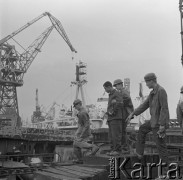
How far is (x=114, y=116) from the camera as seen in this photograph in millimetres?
7758

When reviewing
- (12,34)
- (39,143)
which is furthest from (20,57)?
(39,143)

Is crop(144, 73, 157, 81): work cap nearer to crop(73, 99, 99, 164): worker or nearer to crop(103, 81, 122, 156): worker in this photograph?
crop(103, 81, 122, 156): worker

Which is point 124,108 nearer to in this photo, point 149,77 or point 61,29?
point 149,77

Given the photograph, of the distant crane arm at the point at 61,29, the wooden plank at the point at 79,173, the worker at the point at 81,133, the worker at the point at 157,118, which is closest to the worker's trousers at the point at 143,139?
the worker at the point at 157,118

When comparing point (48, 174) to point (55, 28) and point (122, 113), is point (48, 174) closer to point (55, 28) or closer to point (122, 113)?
point (122, 113)

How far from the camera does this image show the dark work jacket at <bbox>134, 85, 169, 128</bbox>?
241 inches

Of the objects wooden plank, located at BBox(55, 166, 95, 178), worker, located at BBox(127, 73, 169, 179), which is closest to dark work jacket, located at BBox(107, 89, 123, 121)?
worker, located at BBox(127, 73, 169, 179)

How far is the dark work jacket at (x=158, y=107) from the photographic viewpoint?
6.13 metres

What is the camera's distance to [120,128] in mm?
7750

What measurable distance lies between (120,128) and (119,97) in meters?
0.69

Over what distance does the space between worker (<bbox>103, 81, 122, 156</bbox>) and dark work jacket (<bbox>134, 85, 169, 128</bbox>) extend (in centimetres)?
125
